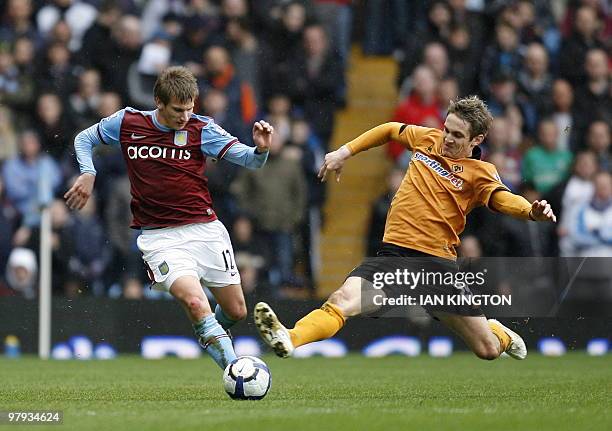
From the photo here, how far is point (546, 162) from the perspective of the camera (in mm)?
14445

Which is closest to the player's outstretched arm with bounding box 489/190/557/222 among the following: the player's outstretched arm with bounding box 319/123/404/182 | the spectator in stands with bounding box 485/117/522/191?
the player's outstretched arm with bounding box 319/123/404/182

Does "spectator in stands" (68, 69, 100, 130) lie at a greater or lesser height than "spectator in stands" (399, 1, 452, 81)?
lesser

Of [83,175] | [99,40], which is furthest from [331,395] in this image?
[99,40]


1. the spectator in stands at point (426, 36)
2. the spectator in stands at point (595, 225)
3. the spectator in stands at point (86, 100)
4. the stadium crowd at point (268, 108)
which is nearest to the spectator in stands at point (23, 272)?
the stadium crowd at point (268, 108)

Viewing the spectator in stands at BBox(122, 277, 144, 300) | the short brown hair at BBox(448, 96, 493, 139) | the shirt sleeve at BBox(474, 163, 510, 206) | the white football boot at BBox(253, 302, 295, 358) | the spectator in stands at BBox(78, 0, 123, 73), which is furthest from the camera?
the spectator in stands at BBox(78, 0, 123, 73)

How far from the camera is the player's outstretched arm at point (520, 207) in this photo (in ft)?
27.0

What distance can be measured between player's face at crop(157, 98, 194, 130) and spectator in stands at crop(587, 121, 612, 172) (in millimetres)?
7282

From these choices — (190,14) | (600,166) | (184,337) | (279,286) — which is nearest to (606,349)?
(600,166)

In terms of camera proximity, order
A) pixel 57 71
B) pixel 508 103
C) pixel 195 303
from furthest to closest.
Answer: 1. pixel 508 103
2. pixel 57 71
3. pixel 195 303

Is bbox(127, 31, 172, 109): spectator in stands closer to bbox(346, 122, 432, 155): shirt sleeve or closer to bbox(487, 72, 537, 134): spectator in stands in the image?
bbox(487, 72, 537, 134): spectator in stands

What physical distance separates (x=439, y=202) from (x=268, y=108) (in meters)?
5.95

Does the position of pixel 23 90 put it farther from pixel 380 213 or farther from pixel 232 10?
pixel 380 213

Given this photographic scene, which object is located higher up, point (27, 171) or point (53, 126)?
point (53, 126)

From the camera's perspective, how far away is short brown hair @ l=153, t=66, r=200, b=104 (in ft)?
27.6
